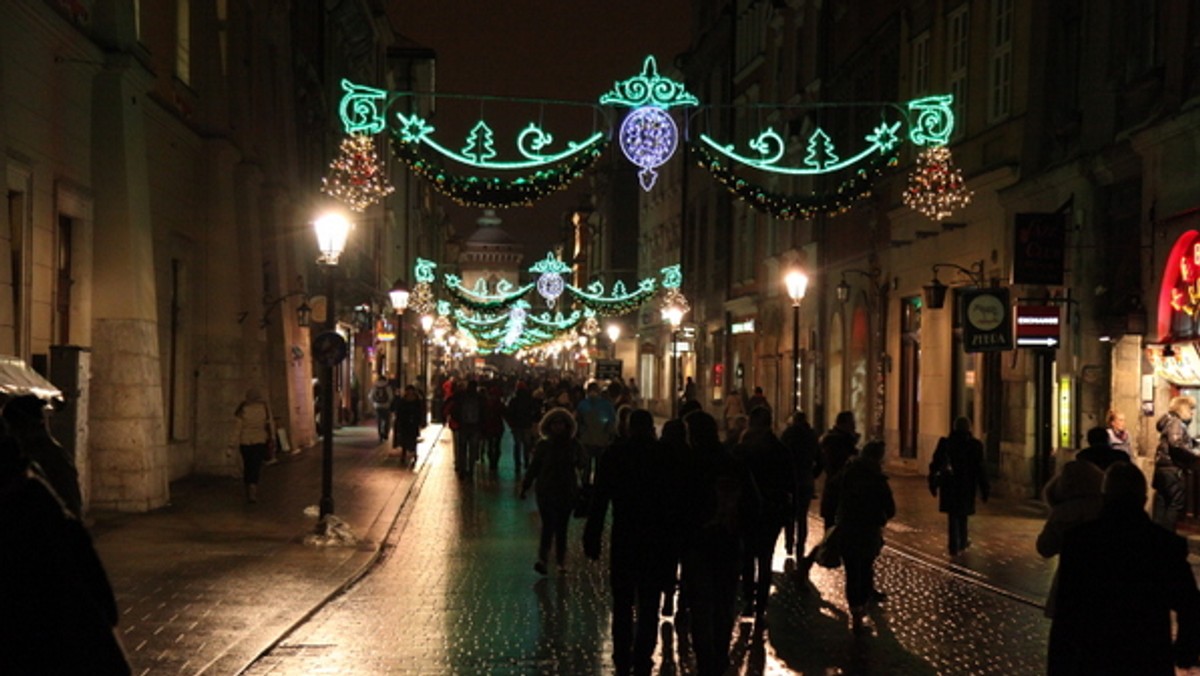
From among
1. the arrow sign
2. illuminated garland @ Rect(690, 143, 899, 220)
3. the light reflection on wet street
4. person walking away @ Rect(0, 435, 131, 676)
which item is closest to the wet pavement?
the light reflection on wet street

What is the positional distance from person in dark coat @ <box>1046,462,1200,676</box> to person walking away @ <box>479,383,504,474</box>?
79.0 feet

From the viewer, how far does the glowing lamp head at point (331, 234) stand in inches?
824

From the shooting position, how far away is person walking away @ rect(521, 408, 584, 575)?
15.5m

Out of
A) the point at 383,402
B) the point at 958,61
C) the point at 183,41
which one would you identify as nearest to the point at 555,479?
the point at 183,41

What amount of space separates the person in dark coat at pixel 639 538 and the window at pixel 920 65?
74.8ft

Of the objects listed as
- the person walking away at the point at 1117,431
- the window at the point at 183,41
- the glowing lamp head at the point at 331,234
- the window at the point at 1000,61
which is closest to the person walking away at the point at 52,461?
the glowing lamp head at the point at 331,234

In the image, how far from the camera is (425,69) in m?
94.6

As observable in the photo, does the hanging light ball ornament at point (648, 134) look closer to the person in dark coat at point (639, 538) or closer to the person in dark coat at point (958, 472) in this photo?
the person in dark coat at point (958, 472)

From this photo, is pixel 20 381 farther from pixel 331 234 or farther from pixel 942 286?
pixel 942 286

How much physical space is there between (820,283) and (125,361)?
23567 millimetres

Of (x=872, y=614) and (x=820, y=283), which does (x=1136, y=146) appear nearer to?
(x=872, y=614)

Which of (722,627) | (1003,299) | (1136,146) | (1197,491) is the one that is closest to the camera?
(722,627)

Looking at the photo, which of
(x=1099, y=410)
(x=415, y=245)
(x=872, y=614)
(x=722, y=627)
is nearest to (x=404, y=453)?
(x=1099, y=410)

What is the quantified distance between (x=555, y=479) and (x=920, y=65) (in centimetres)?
1881
